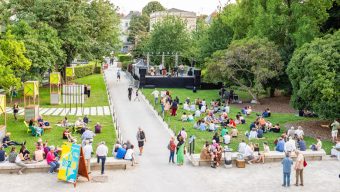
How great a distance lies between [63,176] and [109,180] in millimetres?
1889

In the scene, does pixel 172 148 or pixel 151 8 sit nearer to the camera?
pixel 172 148

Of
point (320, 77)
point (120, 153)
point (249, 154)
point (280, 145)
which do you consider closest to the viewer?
point (120, 153)

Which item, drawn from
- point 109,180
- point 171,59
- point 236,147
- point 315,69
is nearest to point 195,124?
point 236,147

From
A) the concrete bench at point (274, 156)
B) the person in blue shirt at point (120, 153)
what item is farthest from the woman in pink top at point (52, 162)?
the concrete bench at point (274, 156)

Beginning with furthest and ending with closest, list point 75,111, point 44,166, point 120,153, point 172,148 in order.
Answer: point 75,111 → point 172,148 → point 120,153 → point 44,166

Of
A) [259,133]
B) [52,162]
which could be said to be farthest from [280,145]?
[52,162]

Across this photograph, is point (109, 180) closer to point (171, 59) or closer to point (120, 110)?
point (120, 110)

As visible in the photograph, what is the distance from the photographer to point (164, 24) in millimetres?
65062

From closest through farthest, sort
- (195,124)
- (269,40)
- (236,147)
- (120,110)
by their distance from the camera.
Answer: (236,147)
(195,124)
(120,110)
(269,40)

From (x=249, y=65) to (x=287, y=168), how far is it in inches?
969

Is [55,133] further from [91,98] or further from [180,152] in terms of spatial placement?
[91,98]

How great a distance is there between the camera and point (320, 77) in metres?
28.4

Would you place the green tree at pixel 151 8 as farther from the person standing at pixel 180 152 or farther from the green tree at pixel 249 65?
the person standing at pixel 180 152

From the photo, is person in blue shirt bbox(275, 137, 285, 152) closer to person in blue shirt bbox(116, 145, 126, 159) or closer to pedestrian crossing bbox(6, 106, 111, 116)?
person in blue shirt bbox(116, 145, 126, 159)
